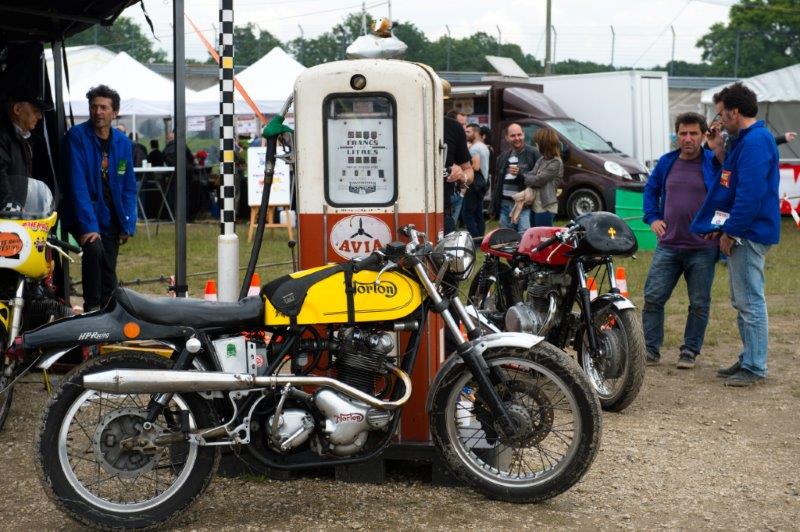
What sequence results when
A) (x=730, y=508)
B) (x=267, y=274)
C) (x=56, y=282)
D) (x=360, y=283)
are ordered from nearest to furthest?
(x=360, y=283)
(x=730, y=508)
(x=56, y=282)
(x=267, y=274)

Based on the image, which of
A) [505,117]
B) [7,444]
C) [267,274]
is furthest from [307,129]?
[505,117]

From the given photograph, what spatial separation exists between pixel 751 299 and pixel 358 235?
11.1ft

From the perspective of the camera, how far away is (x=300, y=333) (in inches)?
185

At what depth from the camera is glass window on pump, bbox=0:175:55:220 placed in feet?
20.6

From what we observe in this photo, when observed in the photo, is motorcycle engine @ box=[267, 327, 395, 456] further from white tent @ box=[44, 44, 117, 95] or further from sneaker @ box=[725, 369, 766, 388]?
white tent @ box=[44, 44, 117, 95]

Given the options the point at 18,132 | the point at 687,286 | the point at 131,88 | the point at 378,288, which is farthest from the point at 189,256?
the point at 378,288

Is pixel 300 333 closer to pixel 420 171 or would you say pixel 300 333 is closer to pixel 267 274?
pixel 420 171

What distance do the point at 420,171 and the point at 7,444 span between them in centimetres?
275

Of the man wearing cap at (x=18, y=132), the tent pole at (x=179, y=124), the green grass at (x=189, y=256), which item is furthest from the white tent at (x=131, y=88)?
the tent pole at (x=179, y=124)

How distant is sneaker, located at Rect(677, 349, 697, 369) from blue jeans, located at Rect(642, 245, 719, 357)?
0.04 m

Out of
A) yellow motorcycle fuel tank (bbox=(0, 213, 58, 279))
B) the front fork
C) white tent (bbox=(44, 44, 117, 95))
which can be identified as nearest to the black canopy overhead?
yellow motorcycle fuel tank (bbox=(0, 213, 58, 279))

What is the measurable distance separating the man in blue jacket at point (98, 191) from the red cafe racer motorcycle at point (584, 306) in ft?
8.98

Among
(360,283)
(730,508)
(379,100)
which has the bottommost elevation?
(730,508)

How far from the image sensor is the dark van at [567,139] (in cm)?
1966
